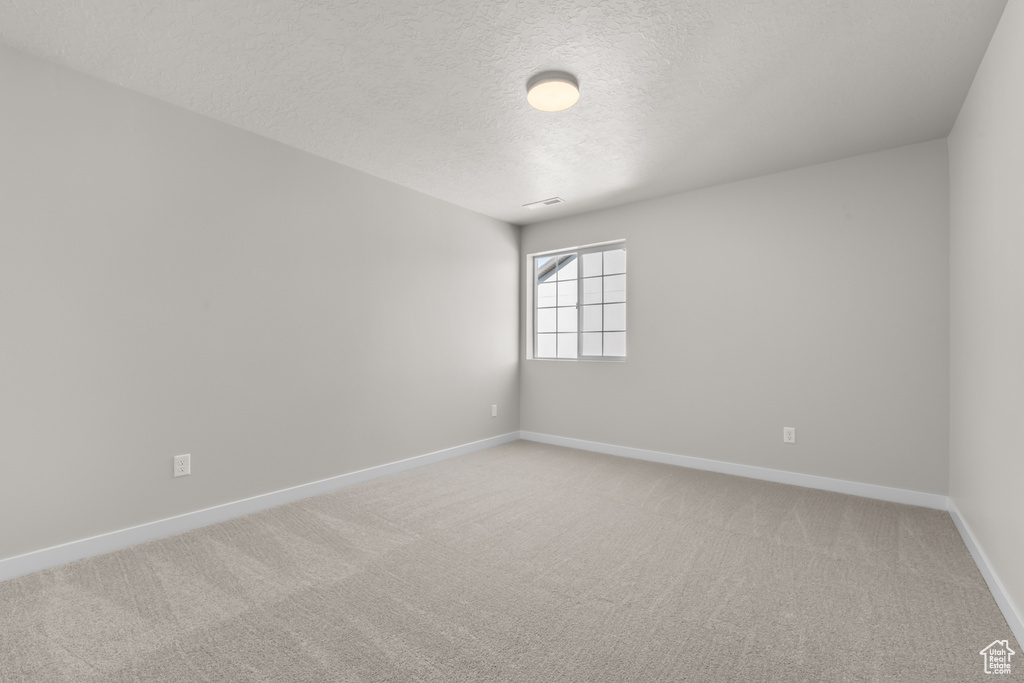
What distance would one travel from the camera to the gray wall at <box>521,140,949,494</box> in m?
3.13

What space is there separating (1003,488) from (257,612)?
10.2ft

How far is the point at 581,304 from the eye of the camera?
504 cm

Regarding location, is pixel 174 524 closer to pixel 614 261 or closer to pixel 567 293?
pixel 567 293

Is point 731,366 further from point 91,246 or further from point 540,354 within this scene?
point 91,246

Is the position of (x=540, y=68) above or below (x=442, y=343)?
above

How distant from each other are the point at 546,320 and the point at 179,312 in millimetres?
3542

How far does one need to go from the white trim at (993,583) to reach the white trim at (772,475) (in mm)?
377

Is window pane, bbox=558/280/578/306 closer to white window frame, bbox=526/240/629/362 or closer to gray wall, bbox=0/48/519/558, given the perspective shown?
white window frame, bbox=526/240/629/362

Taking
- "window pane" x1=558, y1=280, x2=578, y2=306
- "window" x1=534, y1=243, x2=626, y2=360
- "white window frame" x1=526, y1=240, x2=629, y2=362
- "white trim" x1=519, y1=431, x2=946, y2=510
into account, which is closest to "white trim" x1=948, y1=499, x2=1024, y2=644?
"white trim" x1=519, y1=431, x2=946, y2=510

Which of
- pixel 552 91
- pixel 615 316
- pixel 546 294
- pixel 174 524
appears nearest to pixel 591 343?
pixel 615 316

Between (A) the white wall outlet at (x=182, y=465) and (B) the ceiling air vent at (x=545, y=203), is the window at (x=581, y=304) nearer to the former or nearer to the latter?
(B) the ceiling air vent at (x=545, y=203)

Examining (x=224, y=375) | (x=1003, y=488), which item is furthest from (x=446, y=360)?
(x=1003, y=488)

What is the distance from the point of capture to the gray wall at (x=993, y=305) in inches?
69.1
